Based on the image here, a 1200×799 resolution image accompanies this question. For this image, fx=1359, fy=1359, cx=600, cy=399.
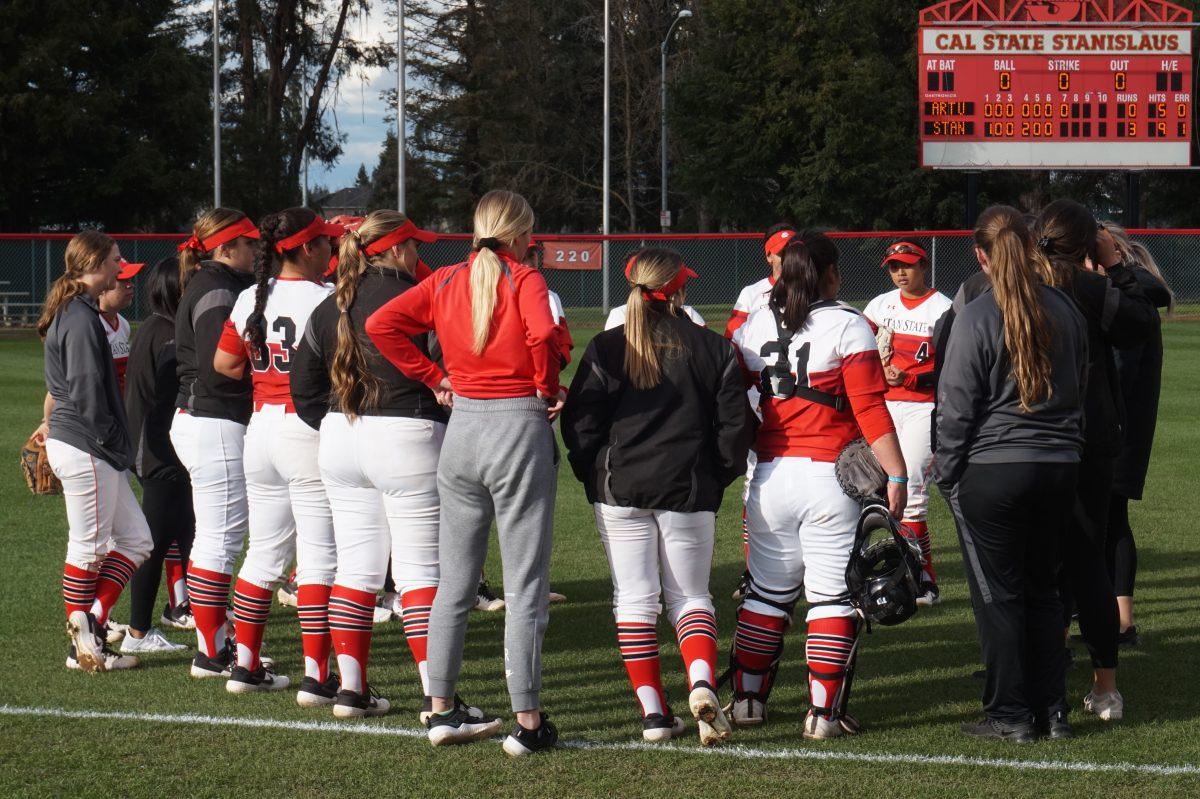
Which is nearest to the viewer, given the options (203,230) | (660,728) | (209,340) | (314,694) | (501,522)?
(501,522)

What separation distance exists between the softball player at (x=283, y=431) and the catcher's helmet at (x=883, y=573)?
211cm

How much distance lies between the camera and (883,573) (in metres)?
Answer: 4.99

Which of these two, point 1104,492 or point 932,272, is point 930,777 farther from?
point 932,272

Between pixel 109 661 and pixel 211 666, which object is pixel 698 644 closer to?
pixel 211 666

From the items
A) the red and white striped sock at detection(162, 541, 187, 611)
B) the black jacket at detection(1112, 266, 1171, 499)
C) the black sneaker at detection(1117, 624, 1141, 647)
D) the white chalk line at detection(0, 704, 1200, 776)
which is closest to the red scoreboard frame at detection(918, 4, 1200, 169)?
the black jacket at detection(1112, 266, 1171, 499)

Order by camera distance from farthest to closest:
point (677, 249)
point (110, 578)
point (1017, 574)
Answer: point (677, 249), point (110, 578), point (1017, 574)

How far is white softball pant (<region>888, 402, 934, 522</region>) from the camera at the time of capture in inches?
291

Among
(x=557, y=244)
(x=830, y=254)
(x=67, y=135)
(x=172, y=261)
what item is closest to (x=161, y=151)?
(x=67, y=135)

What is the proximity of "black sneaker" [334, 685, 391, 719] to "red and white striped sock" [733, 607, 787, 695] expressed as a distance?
1.43m

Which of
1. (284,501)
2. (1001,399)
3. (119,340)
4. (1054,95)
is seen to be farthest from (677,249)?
(1001,399)

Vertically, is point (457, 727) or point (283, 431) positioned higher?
point (283, 431)

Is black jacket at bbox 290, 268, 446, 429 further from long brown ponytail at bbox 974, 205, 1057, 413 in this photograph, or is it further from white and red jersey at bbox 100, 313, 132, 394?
white and red jersey at bbox 100, 313, 132, 394

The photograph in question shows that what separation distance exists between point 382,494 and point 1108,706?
2936mm

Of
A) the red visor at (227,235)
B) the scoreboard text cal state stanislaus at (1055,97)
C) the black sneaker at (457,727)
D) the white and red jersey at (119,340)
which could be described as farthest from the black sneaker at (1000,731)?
the scoreboard text cal state stanislaus at (1055,97)
